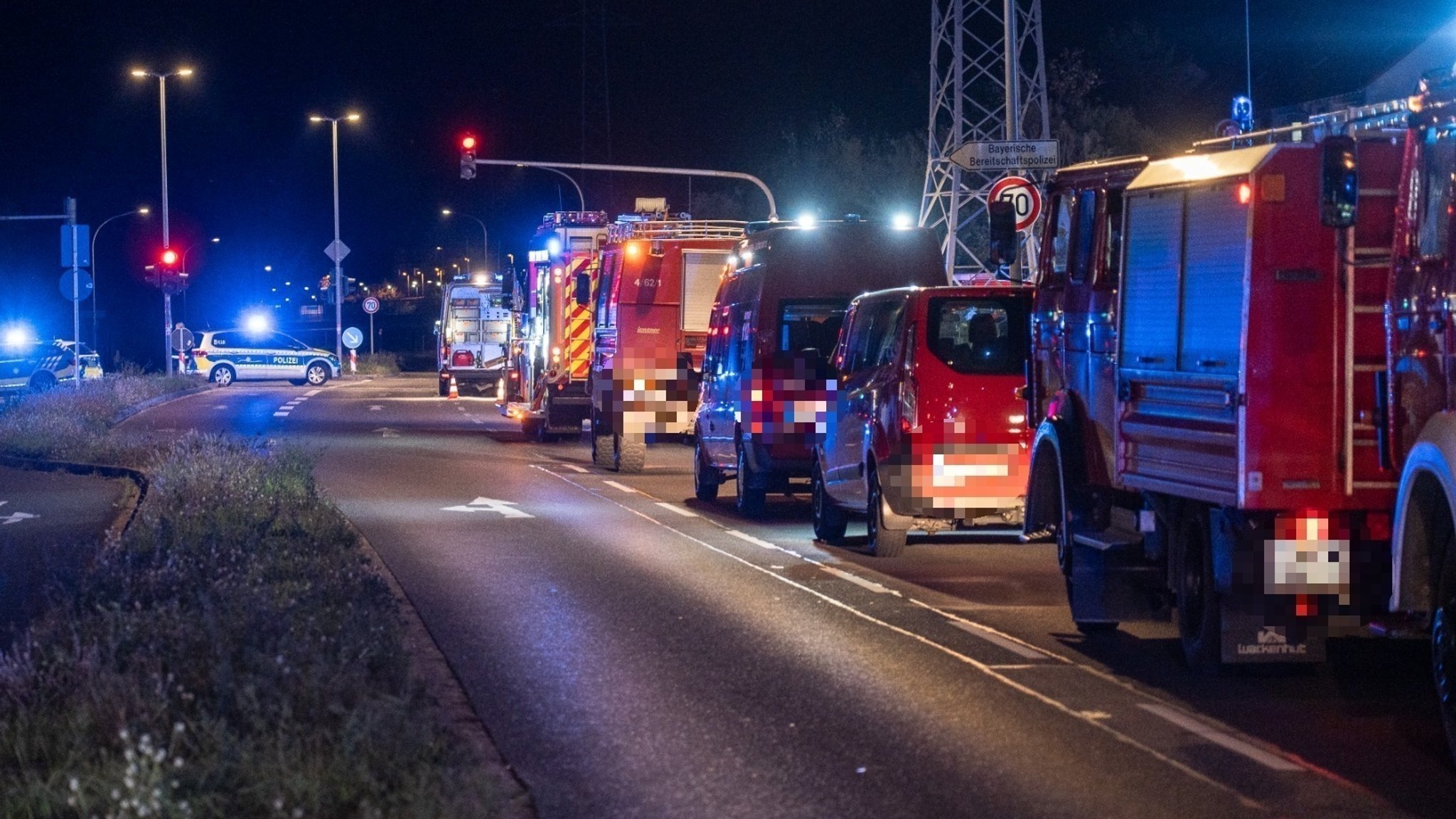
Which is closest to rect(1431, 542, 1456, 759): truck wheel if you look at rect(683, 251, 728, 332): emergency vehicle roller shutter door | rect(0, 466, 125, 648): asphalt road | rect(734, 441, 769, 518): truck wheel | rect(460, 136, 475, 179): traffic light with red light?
rect(0, 466, 125, 648): asphalt road

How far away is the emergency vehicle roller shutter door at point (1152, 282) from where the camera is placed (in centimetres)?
948

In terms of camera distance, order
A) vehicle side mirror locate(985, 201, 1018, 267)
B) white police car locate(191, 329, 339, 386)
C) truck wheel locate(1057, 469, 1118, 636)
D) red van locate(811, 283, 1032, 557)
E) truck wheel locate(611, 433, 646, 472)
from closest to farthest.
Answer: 1. truck wheel locate(1057, 469, 1118, 636)
2. vehicle side mirror locate(985, 201, 1018, 267)
3. red van locate(811, 283, 1032, 557)
4. truck wheel locate(611, 433, 646, 472)
5. white police car locate(191, 329, 339, 386)

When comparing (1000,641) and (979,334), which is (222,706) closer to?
(1000,641)

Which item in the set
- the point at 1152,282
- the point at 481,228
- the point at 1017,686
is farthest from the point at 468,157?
the point at 481,228

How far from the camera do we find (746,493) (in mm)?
18703

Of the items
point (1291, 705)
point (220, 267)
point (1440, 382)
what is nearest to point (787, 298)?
point (1291, 705)

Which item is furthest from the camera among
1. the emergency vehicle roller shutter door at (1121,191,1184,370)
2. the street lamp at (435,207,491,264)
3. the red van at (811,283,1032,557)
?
the street lamp at (435,207,491,264)

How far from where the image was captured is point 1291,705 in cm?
888

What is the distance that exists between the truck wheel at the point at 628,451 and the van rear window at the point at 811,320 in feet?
18.3

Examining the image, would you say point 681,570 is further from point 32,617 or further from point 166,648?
point 166,648

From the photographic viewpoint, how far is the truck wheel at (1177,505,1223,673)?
9.27m

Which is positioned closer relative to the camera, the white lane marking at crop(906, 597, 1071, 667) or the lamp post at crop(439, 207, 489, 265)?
the white lane marking at crop(906, 597, 1071, 667)

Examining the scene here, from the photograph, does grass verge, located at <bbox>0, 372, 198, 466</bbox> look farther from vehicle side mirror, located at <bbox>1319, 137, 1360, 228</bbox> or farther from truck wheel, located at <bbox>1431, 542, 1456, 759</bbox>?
truck wheel, located at <bbox>1431, 542, 1456, 759</bbox>

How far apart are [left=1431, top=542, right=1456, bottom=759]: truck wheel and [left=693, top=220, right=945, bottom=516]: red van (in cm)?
1017
